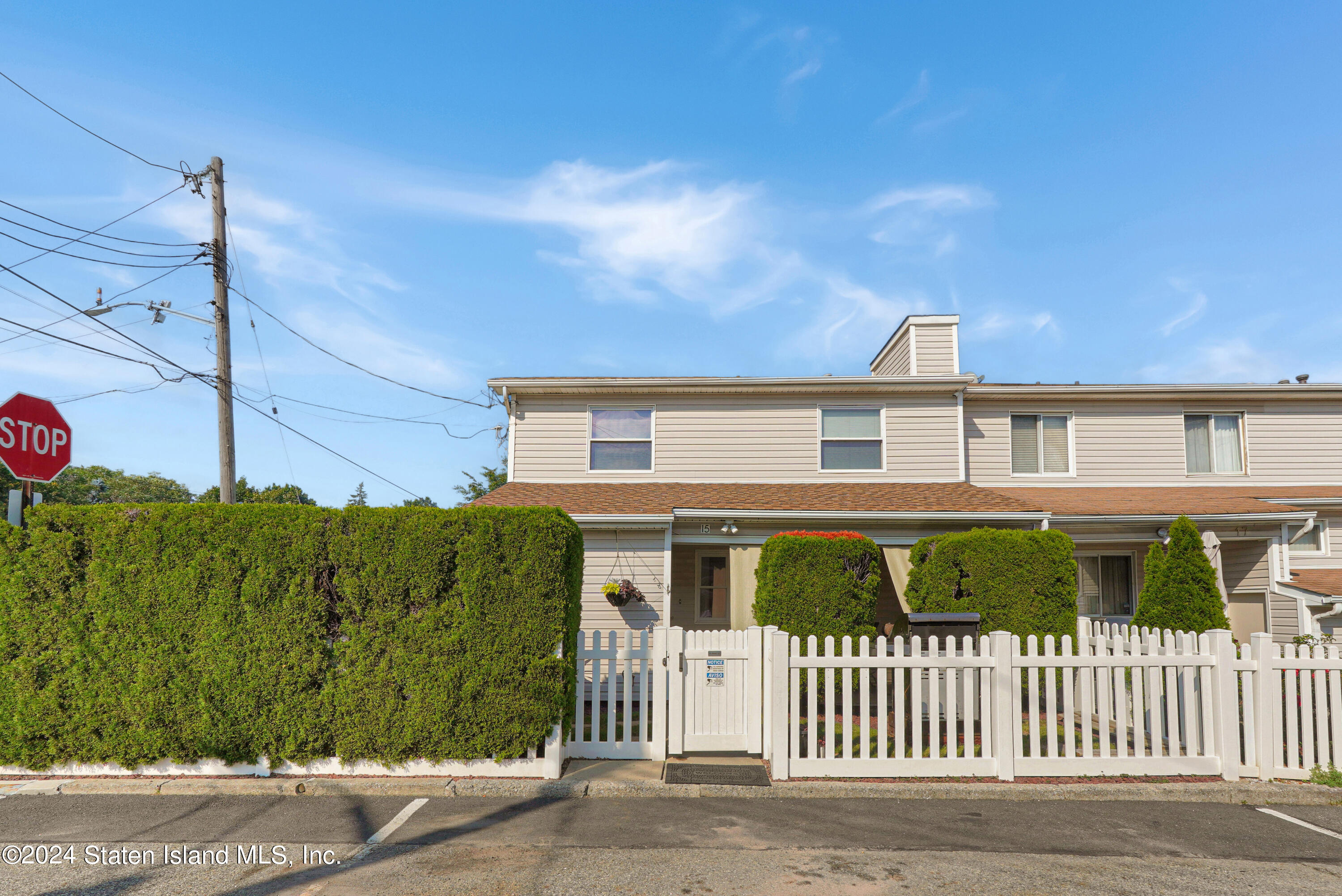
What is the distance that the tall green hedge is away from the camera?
6.87 metres

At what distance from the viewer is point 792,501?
12.9m

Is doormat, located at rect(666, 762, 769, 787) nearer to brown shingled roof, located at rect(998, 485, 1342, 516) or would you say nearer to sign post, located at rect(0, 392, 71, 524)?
sign post, located at rect(0, 392, 71, 524)

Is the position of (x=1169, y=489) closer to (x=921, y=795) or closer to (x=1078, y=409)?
(x=1078, y=409)

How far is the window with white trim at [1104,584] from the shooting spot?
15.5 meters

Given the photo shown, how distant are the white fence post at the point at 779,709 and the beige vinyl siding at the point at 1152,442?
9.40m

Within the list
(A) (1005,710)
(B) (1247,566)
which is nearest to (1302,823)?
(A) (1005,710)

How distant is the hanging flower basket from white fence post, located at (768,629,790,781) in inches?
213

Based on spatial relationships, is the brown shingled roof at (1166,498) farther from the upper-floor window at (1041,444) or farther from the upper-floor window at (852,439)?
the upper-floor window at (852,439)

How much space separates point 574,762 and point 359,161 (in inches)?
401

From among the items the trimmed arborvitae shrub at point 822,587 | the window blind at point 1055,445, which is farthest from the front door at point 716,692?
the window blind at point 1055,445

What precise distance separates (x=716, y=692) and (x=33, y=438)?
720 cm

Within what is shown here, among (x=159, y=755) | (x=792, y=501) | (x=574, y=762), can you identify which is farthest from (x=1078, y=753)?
(x=159, y=755)

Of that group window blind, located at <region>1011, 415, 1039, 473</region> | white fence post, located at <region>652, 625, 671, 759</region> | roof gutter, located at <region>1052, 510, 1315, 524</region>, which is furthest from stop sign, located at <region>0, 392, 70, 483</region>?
window blind, located at <region>1011, 415, 1039, 473</region>

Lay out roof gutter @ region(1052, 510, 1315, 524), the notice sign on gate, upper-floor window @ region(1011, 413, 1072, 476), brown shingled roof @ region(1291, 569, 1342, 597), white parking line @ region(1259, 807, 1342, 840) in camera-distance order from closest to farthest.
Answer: white parking line @ region(1259, 807, 1342, 840)
the notice sign on gate
roof gutter @ region(1052, 510, 1315, 524)
brown shingled roof @ region(1291, 569, 1342, 597)
upper-floor window @ region(1011, 413, 1072, 476)
